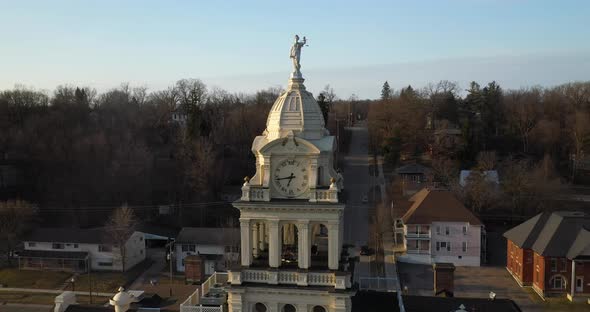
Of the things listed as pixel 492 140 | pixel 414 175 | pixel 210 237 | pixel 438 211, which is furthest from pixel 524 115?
pixel 210 237

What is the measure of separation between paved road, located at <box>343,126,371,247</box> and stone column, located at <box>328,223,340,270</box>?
33.8m

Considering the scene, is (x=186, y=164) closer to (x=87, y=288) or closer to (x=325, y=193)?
(x=87, y=288)

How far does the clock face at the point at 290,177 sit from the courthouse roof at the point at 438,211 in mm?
32880

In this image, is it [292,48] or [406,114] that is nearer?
[292,48]

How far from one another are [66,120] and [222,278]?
60.2 meters

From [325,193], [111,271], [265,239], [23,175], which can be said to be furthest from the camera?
[23,175]

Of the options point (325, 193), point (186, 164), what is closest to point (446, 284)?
point (325, 193)

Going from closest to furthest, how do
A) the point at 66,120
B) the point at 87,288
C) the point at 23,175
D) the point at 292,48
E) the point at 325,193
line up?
the point at 325,193 < the point at 292,48 < the point at 87,288 < the point at 23,175 < the point at 66,120

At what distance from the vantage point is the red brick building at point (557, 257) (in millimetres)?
37438

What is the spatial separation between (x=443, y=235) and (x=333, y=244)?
111ft

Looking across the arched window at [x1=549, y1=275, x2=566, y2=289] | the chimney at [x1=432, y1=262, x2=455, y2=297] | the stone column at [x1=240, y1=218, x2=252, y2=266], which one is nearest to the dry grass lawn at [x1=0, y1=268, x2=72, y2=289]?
the chimney at [x1=432, y1=262, x2=455, y2=297]

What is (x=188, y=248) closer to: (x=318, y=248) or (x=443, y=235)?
(x=443, y=235)

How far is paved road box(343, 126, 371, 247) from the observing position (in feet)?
169

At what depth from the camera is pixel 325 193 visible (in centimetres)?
1457
